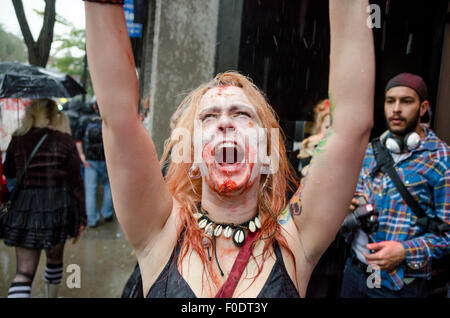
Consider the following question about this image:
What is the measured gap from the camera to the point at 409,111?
2.63 metres

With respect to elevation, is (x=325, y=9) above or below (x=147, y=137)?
above

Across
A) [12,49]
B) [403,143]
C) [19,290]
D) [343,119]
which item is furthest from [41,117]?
[403,143]

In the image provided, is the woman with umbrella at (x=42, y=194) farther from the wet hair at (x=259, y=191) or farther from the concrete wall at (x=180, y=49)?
the wet hair at (x=259, y=191)

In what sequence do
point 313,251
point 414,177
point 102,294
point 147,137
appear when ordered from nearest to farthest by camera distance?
point 147,137 → point 313,251 → point 414,177 → point 102,294

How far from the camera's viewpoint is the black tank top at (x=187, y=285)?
4.13ft

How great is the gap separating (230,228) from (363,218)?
59.3 inches

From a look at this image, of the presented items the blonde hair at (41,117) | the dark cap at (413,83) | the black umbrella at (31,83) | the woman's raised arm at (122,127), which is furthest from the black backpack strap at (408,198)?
the blonde hair at (41,117)

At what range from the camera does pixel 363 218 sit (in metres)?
2.52

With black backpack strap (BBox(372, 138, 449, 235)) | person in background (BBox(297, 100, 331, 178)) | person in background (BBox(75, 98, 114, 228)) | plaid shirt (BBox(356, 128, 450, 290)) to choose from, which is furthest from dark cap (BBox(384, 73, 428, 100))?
person in background (BBox(75, 98, 114, 228))

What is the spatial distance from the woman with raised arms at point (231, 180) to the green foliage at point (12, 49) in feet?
7.42

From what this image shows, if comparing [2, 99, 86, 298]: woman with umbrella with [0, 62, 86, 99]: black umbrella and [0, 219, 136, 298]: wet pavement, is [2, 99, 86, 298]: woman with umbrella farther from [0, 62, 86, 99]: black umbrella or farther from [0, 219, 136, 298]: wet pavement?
[0, 219, 136, 298]: wet pavement

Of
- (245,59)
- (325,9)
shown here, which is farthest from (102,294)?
(325,9)
